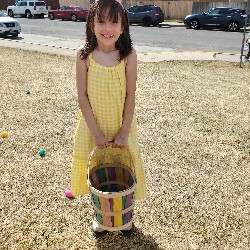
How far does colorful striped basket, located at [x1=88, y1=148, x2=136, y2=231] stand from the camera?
7.14ft

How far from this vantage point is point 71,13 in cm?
2364

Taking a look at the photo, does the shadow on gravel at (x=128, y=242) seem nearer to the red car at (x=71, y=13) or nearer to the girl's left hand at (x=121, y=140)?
the girl's left hand at (x=121, y=140)

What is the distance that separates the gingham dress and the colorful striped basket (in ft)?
0.29

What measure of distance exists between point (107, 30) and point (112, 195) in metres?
1.11

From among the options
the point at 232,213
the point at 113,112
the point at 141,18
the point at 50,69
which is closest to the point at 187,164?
the point at 232,213

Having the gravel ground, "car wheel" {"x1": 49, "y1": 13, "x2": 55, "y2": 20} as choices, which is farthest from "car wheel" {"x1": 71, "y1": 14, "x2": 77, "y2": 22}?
the gravel ground

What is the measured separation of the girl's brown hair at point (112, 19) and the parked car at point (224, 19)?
17472 millimetres

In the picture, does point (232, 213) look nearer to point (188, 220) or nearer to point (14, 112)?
point (188, 220)

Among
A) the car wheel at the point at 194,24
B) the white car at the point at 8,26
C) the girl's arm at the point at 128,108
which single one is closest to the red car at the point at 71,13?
the car wheel at the point at 194,24

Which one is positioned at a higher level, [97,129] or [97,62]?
[97,62]

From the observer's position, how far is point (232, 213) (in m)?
3.05

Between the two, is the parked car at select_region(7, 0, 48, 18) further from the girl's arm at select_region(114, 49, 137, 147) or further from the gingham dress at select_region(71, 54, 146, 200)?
the girl's arm at select_region(114, 49, 137, 147)

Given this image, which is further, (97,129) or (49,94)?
(49,94)

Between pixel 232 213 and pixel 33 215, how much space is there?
6.38 ft
